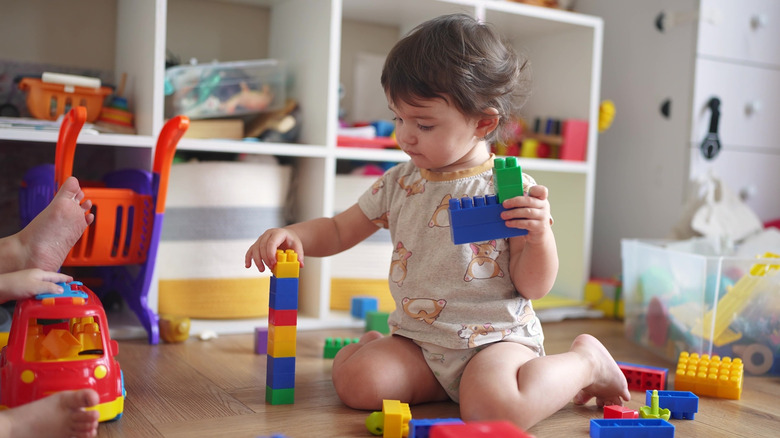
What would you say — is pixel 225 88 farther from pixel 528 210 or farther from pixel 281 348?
pixel 528 210

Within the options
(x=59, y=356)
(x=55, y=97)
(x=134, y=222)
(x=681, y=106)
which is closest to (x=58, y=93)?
(x=55, y=97)

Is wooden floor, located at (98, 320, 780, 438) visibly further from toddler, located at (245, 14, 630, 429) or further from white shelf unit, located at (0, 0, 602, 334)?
white shelf unit, located at (0, 0, 602, 334)

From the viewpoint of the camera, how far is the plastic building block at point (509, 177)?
2.93 ft

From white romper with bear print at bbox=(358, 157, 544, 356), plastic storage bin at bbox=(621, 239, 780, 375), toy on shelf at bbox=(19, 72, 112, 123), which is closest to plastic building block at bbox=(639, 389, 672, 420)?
white romper with bear print at bbox=(358, 157, 544, 356)

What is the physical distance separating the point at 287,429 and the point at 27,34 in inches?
46.6

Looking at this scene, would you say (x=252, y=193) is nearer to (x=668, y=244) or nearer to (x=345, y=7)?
(x=345, y=7)

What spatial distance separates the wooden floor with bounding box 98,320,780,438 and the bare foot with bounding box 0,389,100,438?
88 mm

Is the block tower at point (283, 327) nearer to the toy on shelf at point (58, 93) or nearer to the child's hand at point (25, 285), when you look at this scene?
the child's hand at point (25, 285)

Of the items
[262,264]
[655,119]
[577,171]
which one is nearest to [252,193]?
[262,264]

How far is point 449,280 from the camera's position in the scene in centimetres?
106

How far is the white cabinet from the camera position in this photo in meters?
1.86

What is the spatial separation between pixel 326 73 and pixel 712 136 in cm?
98

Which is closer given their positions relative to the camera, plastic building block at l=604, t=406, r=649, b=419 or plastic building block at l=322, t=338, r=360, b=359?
plastic building block at l=604, t=406, r=649, b=419

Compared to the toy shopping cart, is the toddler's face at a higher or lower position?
higher
